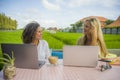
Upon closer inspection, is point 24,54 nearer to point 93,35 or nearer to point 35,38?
point 35,38

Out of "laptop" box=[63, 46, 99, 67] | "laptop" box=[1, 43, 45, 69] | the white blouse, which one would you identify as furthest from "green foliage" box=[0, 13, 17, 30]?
"laptop" box=[63, 46, 99, 67]

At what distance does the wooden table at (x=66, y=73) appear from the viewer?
4.95ft

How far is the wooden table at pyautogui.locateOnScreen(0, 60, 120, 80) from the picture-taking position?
1.51 m

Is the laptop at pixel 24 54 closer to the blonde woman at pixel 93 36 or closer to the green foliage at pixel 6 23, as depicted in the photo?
the blonde woman at pixel 93 36

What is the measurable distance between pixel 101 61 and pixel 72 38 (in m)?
1.84

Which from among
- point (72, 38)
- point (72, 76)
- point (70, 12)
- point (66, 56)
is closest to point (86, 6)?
point (70, 12)

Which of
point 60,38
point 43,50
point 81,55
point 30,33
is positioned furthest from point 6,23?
point 81,55

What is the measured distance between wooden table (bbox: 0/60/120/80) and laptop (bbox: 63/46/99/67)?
0.06 metres

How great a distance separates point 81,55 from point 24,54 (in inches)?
20.8

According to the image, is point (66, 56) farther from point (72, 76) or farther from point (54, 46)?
point (54, 46)

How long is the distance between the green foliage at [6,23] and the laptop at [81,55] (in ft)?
8.14

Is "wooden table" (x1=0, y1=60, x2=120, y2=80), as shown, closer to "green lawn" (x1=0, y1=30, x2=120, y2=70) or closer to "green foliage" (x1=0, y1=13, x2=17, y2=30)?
"green lawn" (x1=0, y1=30, x2=120, y2=70)

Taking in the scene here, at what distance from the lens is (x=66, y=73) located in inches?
63.9

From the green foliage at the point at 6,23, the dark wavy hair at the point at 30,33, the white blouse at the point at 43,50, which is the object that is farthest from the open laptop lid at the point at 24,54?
the green foliage at the point at 6,23
